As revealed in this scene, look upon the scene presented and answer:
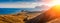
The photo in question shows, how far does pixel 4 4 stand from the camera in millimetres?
1661

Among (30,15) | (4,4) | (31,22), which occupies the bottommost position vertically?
(31,22)

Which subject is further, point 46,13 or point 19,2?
point 19,2

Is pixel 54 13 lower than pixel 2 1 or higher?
lower

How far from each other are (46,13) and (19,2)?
41 centimetres

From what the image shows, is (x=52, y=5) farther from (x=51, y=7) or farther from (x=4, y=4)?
(x=4, y=4)

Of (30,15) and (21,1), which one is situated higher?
(21,1)

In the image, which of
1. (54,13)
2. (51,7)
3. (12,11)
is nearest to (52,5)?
(51,7)

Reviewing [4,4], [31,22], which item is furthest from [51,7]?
[4,4]

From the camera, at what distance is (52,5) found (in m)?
1.60

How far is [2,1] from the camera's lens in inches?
65.8

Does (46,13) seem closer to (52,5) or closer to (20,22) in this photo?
(52,5)

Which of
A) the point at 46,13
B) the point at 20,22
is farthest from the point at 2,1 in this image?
the point at 46,13

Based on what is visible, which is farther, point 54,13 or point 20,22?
point 20,22

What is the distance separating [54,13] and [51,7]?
113 millimetres
